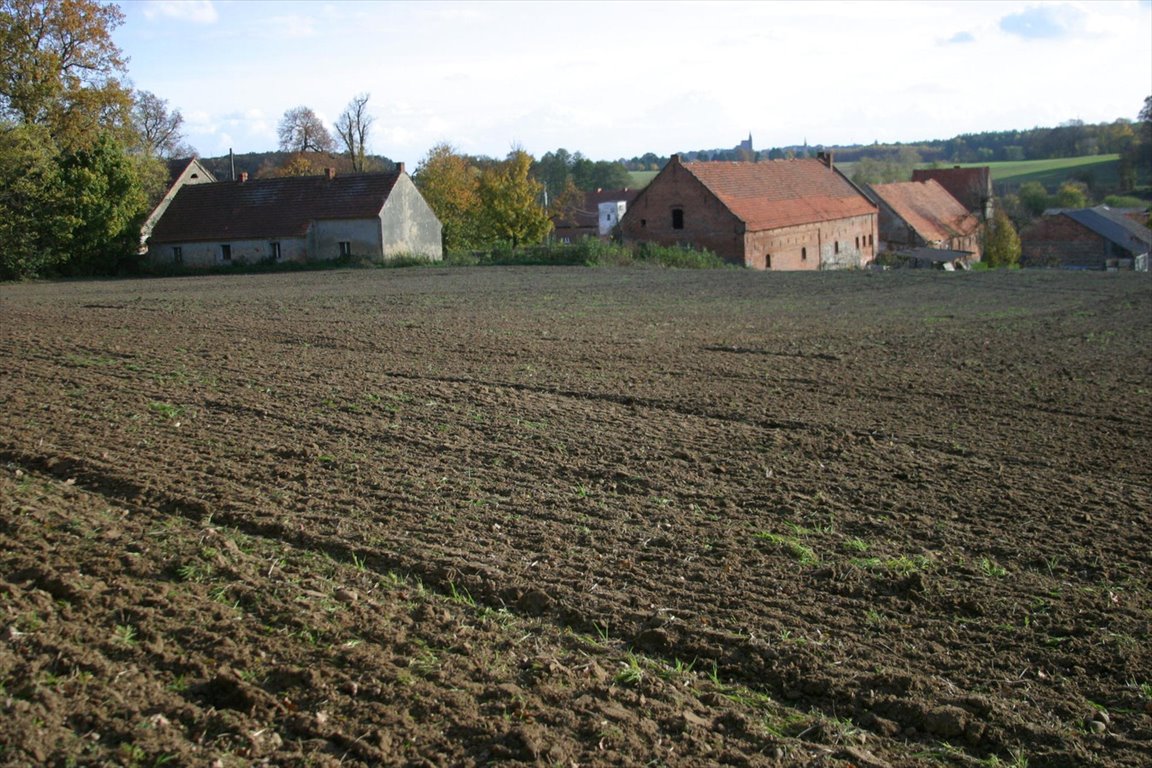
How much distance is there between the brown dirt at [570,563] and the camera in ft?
16.9

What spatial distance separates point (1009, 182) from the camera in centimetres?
12031

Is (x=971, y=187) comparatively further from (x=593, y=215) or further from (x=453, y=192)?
(x=453, y=192)

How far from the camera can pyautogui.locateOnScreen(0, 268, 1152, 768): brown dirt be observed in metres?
5.16

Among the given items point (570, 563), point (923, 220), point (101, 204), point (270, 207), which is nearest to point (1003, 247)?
point (923, 220)

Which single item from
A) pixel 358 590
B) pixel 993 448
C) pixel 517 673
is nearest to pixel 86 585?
pixel 358 590

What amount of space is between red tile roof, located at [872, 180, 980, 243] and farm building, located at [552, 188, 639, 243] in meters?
23.4

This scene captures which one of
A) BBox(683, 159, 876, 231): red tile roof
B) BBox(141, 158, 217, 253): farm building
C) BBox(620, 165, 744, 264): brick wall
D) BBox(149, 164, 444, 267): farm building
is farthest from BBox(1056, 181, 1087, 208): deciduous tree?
BBox(141, 158, 217, 253): farm building

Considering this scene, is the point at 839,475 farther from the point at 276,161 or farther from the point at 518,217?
the point at 276,161

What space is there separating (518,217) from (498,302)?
4252 cm

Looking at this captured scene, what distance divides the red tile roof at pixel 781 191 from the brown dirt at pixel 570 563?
3922 cm

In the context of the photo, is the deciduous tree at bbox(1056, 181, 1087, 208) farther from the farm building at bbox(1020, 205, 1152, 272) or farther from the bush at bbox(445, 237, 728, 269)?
the bush at bbox(445, 237, 728, 269)

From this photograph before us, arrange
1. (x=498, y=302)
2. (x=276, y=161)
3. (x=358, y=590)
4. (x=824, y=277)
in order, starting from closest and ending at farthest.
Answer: (x=358, y=590), (x=498, y=302), (x=824, y=277), (x=276, y=161)

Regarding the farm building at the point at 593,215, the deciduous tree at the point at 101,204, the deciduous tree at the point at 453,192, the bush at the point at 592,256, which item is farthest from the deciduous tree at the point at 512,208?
the deciduous tree at the point at 101,204

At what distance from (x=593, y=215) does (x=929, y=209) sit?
34.7 m
